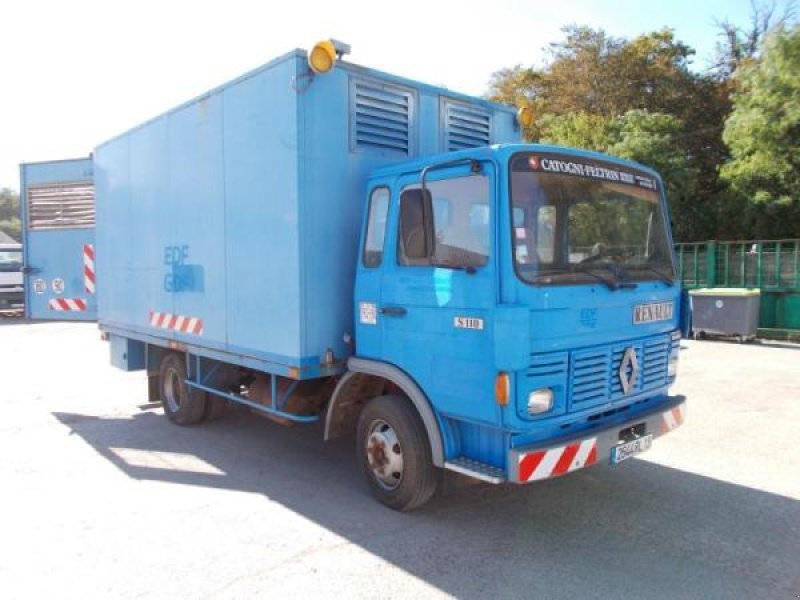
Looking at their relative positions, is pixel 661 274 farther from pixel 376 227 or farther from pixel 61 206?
pixel 61 206

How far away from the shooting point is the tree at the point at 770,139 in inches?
585

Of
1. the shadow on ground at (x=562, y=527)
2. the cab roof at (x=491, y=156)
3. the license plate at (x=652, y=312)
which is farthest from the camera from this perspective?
the license plate at (x=652, y=312)

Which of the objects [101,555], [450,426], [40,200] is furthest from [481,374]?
[40,200]

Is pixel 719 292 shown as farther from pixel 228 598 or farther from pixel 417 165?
pixel 228 598

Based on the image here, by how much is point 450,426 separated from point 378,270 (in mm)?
1200

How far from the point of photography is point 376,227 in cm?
462

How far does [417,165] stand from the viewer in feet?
14.2

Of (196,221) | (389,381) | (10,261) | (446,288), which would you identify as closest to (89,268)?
(196,221)

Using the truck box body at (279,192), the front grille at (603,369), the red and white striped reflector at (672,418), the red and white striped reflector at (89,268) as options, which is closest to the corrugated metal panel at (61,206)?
the red and white striped reflector at (89,268)

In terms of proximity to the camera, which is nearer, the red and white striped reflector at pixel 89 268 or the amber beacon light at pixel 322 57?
the amber beacon light at pixel 322 57

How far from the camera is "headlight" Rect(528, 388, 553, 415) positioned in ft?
12.2

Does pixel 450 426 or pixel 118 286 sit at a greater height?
pixel 118 286

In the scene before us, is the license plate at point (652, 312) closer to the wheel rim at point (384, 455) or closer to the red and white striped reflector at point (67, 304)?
the wheel rim at point (384, 455)

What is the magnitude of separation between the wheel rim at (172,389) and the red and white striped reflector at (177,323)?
2.08 ft
